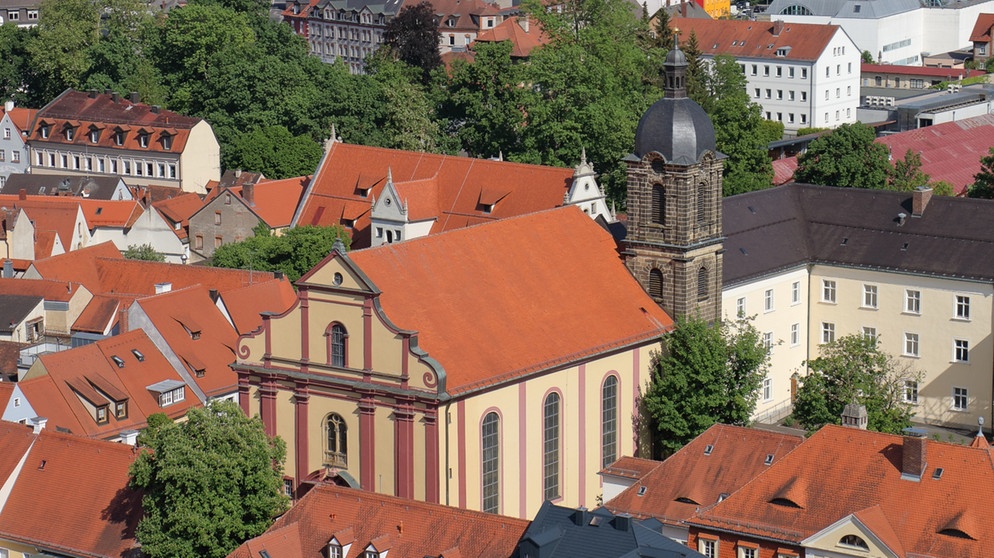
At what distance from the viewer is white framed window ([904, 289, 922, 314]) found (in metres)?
91.8

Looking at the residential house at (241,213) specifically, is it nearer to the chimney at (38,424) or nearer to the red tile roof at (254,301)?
the red tile roof at (254,301)

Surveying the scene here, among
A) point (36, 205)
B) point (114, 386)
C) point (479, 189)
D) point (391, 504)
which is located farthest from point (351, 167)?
point (391, 504)

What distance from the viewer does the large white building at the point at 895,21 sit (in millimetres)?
178875

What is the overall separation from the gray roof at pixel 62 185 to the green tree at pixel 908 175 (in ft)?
148

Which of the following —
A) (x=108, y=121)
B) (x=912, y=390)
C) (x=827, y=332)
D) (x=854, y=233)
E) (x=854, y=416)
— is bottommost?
(x=912, y=390)

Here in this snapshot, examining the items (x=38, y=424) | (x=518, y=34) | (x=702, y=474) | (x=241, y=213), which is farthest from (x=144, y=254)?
(x=518, y=34)

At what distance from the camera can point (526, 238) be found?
81.8 m

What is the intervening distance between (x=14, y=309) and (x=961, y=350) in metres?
39.2

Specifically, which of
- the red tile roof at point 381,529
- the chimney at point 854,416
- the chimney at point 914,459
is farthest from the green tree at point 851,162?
the red tile roof at point 381,529

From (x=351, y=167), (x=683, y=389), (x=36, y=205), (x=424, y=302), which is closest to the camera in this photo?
(x=424, y=302)

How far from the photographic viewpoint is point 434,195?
350 feet

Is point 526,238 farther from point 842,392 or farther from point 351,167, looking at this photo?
point 351,167

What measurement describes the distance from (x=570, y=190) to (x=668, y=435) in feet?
73.0

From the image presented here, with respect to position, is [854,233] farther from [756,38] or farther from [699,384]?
[756,38]
